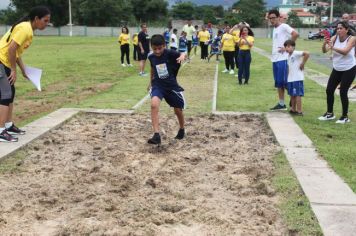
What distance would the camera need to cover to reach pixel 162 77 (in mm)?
7102

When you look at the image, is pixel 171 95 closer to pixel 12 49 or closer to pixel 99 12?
pixel 12 49

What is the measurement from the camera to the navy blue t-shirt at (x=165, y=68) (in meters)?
7.01

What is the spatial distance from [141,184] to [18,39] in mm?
2812

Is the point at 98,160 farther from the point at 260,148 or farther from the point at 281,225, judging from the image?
the point at 281,225

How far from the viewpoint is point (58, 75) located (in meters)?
17.5

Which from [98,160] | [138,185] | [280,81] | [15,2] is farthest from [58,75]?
[15,2]

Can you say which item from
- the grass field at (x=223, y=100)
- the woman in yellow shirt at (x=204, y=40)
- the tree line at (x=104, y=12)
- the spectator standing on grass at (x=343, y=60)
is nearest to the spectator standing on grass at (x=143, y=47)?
the grass field at (x=223, y=100)

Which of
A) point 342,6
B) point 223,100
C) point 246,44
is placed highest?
point 342,6

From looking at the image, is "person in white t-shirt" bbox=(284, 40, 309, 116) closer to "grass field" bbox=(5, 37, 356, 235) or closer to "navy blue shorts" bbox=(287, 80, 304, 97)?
"navy blue shorts" bbox=(287, 80, 304, 97)

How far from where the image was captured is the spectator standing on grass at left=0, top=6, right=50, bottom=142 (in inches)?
261

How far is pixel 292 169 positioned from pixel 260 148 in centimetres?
116

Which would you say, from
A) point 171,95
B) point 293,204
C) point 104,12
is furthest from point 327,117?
point 104,12

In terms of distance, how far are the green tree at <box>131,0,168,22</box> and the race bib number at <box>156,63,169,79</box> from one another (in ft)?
312

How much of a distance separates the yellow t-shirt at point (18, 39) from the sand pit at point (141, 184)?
1.25 meters
